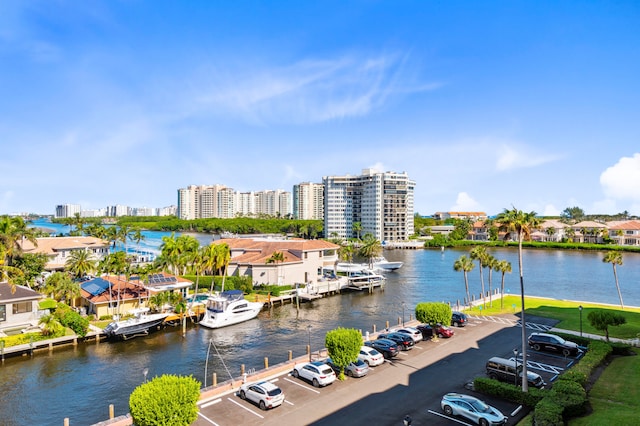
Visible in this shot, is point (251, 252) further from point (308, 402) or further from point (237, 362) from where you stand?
point (308, 402)

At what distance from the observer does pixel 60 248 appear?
82.5 meters

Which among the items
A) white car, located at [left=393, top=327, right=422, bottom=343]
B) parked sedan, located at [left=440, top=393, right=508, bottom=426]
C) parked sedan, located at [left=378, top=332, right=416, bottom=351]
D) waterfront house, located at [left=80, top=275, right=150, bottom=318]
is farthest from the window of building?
parked sedan, located at [left=440, top=393, right=508, bottom=426]

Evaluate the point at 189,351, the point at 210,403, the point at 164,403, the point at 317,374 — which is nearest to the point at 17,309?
the point at 189,351

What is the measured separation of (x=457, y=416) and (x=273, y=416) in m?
10.7

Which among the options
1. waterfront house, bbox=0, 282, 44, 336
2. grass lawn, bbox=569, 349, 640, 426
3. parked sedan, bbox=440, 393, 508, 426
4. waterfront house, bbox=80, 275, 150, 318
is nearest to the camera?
grass lawn, bbox=569, 349, 640, 426

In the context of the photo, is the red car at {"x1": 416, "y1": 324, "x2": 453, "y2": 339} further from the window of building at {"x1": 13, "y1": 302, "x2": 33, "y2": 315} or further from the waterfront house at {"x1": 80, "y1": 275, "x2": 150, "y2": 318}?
the window of building at {"x1": 13, "y1": 302, "x2": 33, "y2": 315}

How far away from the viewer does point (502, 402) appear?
2550 centimetres

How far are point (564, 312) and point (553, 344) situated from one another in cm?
1972

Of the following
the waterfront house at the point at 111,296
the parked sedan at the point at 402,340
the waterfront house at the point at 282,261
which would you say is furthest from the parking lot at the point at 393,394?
the waterfront house at the point at 282,261

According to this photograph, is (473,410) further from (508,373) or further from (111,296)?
(111,296)

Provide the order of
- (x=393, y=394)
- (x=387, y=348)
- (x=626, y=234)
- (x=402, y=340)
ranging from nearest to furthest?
(x=393, y=394) < (x=387, y=348) < (x=402, y=340) < (x=626, y=234)

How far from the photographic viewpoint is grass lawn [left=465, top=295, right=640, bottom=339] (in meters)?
41.8

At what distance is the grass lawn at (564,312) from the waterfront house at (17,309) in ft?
172

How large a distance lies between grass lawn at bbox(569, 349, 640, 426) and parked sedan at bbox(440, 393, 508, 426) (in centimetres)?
368
